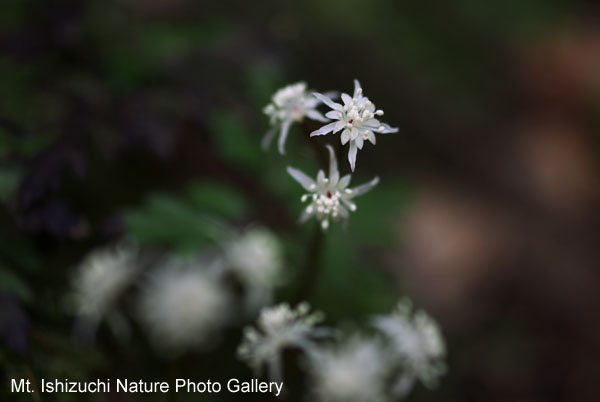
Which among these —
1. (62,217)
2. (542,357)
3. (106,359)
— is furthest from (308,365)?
(542,357)

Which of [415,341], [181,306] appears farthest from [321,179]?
[181,306]

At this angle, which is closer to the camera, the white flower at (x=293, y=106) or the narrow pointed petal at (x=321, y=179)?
the narrow pointed petal at (x=321, y=179)

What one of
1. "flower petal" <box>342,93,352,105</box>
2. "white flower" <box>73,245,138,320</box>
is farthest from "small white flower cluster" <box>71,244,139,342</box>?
"flower petal" <box>342,93,352,105</box>

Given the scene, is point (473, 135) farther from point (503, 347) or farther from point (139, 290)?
point (139, 290)

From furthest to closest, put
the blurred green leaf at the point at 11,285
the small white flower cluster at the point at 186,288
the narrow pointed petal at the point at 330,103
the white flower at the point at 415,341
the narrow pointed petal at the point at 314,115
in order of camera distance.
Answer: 1. the small white flower cluster at the point at 186,288
2. the white flower at the point at 415,341
3. the blurred green leaf at the point at 11,285
4. the narrow pointed petal at the point at 314,115
5. the narrow pointed petal at the point at 330,103

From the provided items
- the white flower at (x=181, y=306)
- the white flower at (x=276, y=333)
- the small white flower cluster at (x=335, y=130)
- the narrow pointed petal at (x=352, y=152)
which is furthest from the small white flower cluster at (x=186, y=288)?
the narrow pointed petal at (x=352, y=152)

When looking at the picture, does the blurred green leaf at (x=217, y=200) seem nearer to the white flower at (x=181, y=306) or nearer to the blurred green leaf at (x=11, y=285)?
the white flower at (x=181, y=306)
